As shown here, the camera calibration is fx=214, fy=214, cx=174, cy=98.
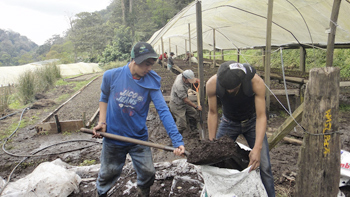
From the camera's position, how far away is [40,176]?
2.67 m

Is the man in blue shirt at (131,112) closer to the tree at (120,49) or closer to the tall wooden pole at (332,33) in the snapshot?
the tall wooden pole at (332,33)

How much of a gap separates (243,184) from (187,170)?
144 cm

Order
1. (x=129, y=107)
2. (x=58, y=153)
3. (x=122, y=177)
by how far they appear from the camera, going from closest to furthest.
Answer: (x=129, y=107) → (x=122, y=177) → (x=58, y=153)

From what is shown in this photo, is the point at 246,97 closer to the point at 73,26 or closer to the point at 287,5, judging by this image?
the point at 287,5

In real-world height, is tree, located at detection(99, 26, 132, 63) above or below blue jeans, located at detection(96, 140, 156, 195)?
above

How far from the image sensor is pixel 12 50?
200 feet

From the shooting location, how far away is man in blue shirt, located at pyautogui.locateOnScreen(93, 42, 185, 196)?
83.2 inches

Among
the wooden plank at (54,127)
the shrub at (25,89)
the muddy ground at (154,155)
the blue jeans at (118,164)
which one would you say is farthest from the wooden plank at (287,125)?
the shrub at (25,89)

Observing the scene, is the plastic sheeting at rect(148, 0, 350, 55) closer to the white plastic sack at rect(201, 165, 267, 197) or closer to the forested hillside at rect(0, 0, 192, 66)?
the white plastic sack at rect(201, 165, 267, 197)

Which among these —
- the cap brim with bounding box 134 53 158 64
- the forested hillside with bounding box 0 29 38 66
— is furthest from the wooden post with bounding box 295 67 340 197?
the forested hillside with bounding box 0 29 38 66

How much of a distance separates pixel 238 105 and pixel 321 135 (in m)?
0.74

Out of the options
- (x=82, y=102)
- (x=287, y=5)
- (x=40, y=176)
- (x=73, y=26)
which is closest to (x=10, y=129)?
(x=82, y=102)

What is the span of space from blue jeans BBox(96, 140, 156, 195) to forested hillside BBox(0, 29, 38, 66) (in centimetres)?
5871

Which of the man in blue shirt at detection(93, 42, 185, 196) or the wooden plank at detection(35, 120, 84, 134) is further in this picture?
the wooden plank at detection(35, 120, 84, 134)
